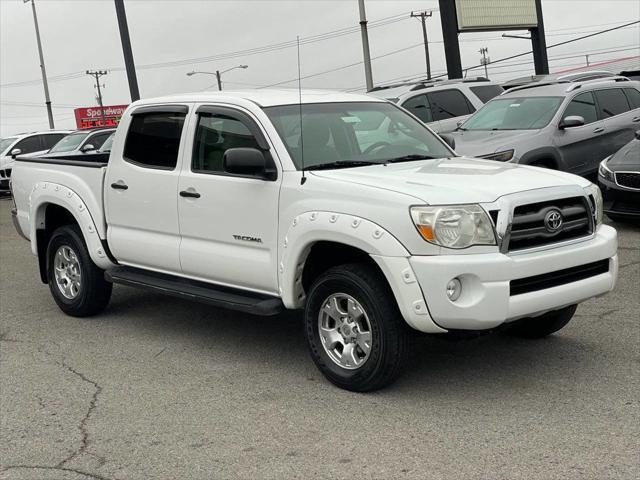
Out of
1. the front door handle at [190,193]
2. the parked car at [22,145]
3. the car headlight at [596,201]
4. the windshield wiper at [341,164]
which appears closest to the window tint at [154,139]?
the front door handle at [190,193]

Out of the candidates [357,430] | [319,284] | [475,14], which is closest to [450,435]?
[357,430]

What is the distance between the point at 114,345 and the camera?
21.5 ft

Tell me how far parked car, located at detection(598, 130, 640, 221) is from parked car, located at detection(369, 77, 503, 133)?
13.3 ft

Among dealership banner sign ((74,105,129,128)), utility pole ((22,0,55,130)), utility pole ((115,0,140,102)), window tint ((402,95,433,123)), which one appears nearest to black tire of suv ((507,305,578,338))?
window tint ((402,95,433,123))

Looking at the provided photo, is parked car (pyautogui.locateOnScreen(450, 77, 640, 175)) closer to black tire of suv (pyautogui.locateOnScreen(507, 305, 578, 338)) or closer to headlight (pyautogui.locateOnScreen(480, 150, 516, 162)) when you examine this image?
headlight (pyautogui.locateOnScreen(480, 150, 516, 162))

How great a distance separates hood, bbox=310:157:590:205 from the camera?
4.71 meters

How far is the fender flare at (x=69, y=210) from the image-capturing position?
22.9 feet

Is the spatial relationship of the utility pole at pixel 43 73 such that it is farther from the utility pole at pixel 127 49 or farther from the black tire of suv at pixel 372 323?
the black tire of suv at pixel 372 323

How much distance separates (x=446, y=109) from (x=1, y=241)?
789 cm

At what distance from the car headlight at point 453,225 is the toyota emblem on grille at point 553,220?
0.43 m

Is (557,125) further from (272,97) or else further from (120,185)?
(120,185)

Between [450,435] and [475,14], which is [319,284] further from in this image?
[475,14]

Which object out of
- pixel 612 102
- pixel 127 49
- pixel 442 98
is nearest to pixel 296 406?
pixel 612 102

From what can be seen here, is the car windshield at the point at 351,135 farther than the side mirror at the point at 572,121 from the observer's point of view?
No
